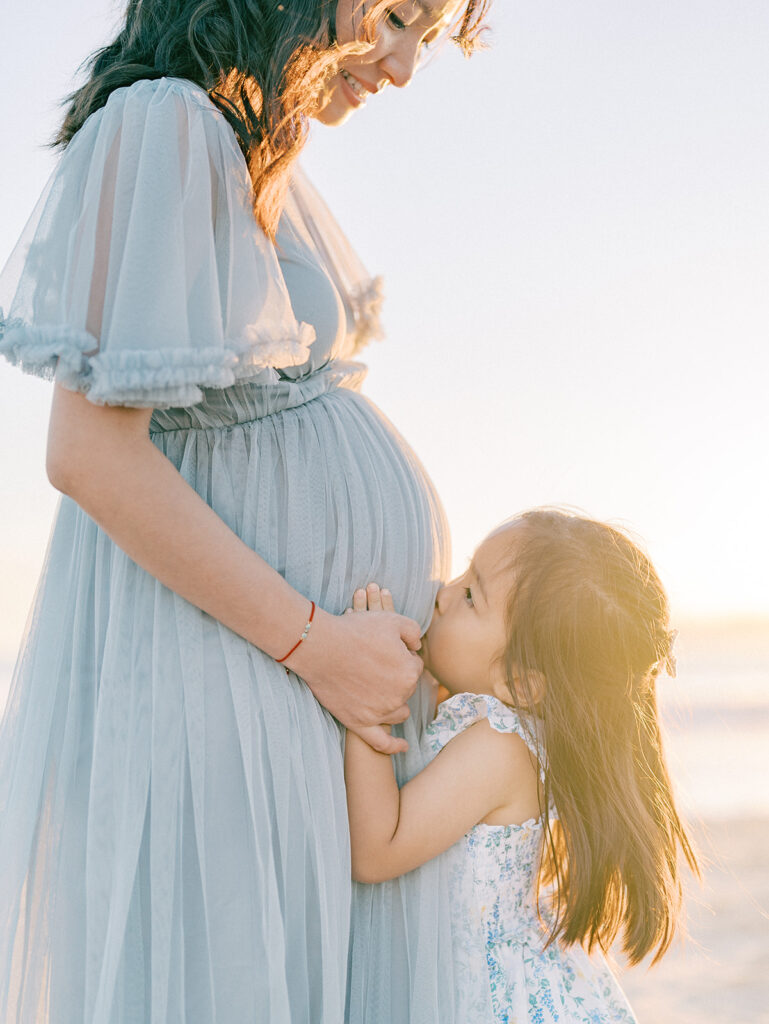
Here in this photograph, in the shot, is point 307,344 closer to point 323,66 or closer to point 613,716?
point 323,66

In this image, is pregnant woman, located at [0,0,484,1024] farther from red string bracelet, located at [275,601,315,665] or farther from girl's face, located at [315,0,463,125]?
girl's face, located at [315,0,463,125]

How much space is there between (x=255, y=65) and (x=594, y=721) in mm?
1109

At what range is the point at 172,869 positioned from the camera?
128 centimetres

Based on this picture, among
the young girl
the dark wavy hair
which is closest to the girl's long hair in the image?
the young girl

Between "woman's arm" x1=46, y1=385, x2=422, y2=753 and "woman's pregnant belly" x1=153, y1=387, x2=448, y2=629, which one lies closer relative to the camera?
"woman's arm" x1=46, y1=385, x2=422, y2=753

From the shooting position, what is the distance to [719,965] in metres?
4.40

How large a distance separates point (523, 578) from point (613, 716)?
0.88 feet

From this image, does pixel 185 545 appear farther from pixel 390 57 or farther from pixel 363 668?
pixel 390 57

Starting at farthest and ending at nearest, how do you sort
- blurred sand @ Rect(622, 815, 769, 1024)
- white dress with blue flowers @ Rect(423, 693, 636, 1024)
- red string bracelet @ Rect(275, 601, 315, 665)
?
1. blurred sand @ Rect(622, 815, 769, 1024)
2. white dress with blue flowers @ Rect(423, 693, 636, 1024)
3. red string bracelet @ Rect(275, 601, 315, 665)

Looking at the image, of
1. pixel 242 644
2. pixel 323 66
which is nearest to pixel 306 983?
pixel 242 644

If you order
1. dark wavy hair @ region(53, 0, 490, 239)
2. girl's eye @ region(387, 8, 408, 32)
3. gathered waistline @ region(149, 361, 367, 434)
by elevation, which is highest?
girl's eye @ region(387, 8, 408, 32)

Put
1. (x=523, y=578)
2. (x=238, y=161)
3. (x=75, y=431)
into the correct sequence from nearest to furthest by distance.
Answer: (x=75, y=431) < (x=238, y=161) < (x=523, y=578)

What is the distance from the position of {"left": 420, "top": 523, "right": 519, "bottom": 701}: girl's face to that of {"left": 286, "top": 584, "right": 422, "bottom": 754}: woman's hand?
165 millimetres

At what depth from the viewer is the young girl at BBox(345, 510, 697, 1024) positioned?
5.21 ft
